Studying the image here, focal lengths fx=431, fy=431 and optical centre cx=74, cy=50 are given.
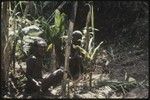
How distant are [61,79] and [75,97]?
1.21ft

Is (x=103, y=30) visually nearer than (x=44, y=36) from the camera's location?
No

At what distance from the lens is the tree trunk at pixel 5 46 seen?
5746mm

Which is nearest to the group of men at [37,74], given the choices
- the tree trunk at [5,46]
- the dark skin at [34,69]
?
the dark skin at [34,69]

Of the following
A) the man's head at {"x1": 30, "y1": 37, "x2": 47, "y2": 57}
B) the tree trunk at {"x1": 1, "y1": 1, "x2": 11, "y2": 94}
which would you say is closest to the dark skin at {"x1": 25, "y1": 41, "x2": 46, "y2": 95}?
the man's head at {"x1": 30, "y1": 37, "x2": 47, "y2": 57}

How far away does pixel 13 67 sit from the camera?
627 centimetres

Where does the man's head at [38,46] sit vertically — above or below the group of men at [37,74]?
above

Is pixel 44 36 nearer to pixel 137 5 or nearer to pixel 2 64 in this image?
pixel 2 64

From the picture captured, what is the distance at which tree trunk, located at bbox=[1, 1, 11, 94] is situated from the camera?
575cm

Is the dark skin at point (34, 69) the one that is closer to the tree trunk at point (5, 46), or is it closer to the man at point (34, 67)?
the man at point (34, 67)

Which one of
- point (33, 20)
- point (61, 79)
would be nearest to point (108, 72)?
point (61, 79)

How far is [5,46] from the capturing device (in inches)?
230

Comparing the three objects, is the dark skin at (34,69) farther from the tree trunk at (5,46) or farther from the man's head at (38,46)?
the tree trunk at (5,46)

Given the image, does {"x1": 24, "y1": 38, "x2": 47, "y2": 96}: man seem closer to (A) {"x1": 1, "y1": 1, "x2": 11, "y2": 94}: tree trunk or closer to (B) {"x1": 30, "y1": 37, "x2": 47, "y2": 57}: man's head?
(B) {"x1": 30, "y1": 37, "x2": 47, "y2": 57}: man's head

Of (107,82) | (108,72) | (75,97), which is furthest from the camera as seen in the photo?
(108,72)
